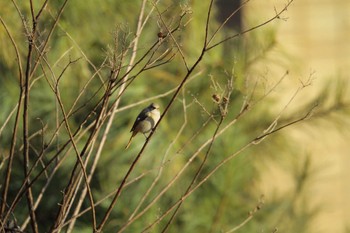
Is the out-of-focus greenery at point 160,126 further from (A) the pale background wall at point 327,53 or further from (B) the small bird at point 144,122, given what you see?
(A) the pale background wall at point 327,53

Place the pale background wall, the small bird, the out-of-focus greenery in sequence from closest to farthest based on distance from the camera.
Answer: the small bird, the out-of-focus greenery, the pale background wall

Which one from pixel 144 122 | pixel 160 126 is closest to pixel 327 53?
pixel 160 126

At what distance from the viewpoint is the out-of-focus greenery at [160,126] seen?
262 centimetres

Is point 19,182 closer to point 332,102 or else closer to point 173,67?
point 173,67

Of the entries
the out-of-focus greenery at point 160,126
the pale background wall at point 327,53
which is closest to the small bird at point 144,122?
the out-of-focus greenery at point 160,126

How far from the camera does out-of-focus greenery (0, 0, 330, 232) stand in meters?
2.62

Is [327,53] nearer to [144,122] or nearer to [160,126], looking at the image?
[160,126]

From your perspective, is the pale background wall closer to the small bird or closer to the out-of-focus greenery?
the out-of-focus greenery

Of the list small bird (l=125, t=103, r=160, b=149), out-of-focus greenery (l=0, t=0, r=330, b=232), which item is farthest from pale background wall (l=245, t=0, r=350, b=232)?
small bird (l=125, t=103, r=160, b=149)

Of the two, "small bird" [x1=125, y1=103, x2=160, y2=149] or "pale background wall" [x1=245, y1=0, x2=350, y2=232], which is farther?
"pale background wall" [x1=245, y1=0, x2=350, y2=232]

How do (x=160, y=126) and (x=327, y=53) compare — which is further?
(x=327, y=53)

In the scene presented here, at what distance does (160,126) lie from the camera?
288 cm

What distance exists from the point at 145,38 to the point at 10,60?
398mm

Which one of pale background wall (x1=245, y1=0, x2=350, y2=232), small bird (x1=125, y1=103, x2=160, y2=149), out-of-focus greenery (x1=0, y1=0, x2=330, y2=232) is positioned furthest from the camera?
pale background wall (x1=245, y1=0, x2=350, y2=232)
